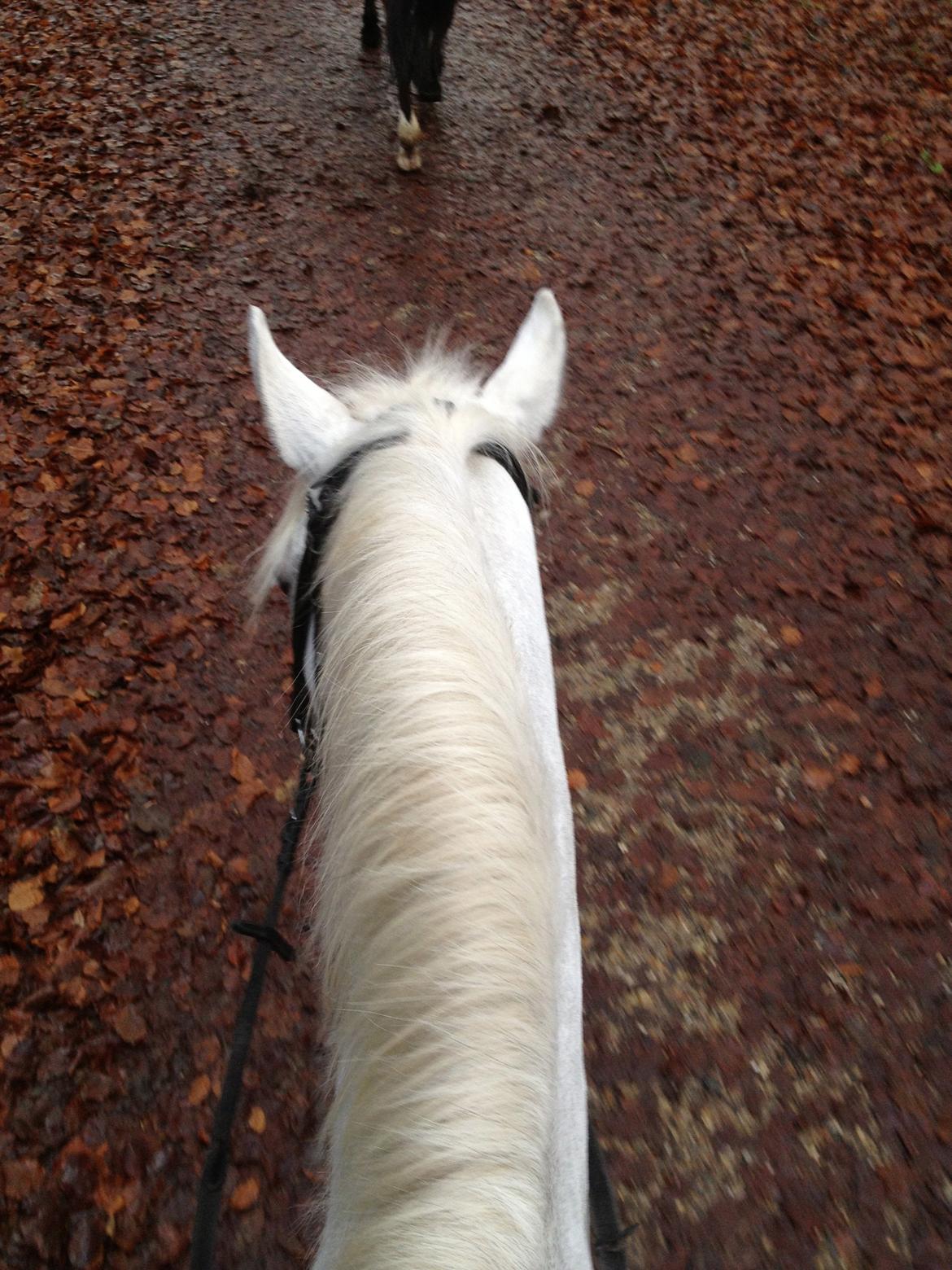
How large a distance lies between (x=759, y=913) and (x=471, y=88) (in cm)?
606

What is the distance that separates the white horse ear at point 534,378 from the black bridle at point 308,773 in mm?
171

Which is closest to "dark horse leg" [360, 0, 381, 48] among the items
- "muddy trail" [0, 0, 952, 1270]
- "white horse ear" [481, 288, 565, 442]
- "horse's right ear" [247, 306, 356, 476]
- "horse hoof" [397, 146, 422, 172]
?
"muddy trail" [0, 0, 952, 1270]

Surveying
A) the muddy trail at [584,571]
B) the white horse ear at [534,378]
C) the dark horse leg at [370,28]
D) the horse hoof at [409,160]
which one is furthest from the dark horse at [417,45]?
the white horse ear at [534,378]

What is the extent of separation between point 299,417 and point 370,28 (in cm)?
633

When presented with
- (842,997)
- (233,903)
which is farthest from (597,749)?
(233,903)

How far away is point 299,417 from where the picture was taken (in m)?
1.29

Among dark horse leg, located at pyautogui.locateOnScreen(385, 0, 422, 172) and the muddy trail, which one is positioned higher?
dark horse leg, located at pyautogui.locateOnScreen(385, 0, 422, 172)

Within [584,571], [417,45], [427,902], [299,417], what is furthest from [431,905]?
[417,45]

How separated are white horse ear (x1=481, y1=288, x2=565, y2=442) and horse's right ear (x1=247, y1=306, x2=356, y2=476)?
272 millimetres

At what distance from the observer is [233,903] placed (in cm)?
246

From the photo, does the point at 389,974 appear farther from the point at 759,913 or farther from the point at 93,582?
the point at 93,582

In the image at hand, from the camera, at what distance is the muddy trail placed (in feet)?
6.87

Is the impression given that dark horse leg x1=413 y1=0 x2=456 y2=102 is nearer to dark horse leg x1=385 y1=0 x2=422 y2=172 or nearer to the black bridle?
dark horse leg x1=385 y1=0 x2=422 y2=172

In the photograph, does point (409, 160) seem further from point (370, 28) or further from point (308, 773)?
point (308, 773)
